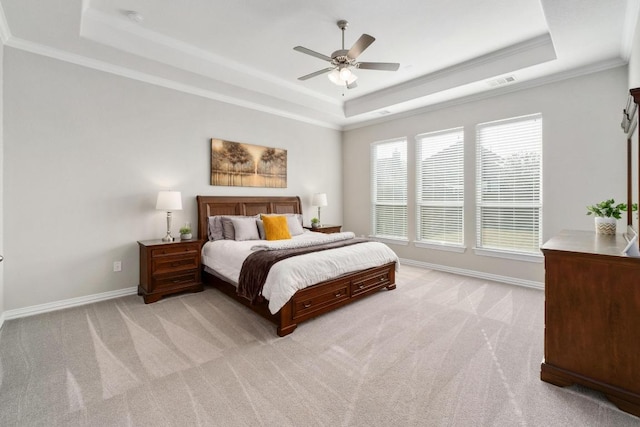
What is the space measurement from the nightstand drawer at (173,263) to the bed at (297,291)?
9.8 inches

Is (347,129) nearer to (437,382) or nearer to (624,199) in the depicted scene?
(624,199)

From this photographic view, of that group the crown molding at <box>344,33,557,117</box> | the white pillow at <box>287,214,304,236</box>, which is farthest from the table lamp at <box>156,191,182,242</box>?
the crown molding at <box>344,33,557,117</box>

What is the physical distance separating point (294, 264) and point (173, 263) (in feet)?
6.28

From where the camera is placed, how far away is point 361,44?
272 cm

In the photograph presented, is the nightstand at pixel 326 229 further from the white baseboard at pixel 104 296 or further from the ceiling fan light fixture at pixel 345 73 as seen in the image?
the ceiling fan light fixture at pixel 345 73

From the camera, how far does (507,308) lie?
350 centimetres

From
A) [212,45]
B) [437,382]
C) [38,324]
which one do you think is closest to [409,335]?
[437,382]

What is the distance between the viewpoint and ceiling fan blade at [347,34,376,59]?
2607mm

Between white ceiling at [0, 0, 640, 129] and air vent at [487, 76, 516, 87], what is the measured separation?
0.14 feet

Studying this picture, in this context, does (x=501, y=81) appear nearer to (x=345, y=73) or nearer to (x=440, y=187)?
(x=440, y=187)

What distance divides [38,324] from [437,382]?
3883 mm

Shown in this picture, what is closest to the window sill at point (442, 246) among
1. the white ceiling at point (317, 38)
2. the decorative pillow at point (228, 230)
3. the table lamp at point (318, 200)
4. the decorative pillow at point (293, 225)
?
the table lamp at point (318, 200)

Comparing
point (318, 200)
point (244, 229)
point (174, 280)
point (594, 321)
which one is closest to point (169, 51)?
point (244, 229)

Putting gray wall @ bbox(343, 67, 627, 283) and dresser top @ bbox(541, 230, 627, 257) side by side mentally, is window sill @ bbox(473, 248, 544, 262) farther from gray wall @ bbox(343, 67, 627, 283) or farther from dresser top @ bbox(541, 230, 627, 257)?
dresser top @ bbox(541, 230, 627, 257)
